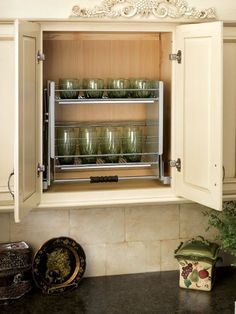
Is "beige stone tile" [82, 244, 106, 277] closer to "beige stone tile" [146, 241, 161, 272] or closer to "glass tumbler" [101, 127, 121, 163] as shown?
"beige stone tile" [146, 241, 161, 272]

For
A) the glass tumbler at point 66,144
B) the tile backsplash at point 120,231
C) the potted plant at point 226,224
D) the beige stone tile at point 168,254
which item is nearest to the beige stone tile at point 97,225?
the tile backsplash at point 120,231

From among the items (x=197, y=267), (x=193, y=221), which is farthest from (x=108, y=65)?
(x=197, y=267)

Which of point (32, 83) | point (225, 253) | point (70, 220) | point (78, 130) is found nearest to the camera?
point (32, 83)

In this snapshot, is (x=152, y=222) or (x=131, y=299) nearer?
(x=131, y=299)

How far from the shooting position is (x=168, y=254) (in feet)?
8.81

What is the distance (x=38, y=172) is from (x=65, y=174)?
0.82 ft

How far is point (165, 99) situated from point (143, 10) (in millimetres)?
448

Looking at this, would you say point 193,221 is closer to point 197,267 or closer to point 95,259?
point 197,267

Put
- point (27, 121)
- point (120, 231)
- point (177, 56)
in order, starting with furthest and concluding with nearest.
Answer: point (120, 231)
point (177, 56)
point (27, 121)

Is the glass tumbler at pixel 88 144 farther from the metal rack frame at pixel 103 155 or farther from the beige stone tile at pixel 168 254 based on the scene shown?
the beige stone tile at pixel 168 254

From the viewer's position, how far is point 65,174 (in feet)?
8.00

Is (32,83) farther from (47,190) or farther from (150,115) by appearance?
(150,115)

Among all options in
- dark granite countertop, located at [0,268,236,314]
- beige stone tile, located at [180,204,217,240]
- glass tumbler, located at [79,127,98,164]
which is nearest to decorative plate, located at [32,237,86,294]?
dark granite countertop, located at [0,268,236,314]

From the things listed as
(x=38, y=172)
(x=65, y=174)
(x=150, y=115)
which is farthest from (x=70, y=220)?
(x=150, y=115)
